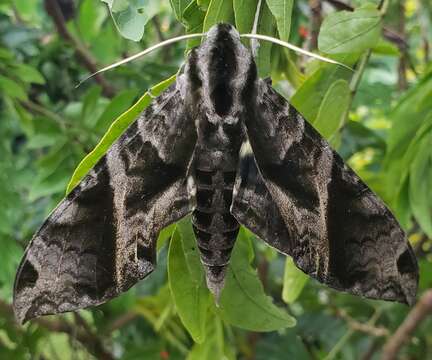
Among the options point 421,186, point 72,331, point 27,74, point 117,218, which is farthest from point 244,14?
point 72,331

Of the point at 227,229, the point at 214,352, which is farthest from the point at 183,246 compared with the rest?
the point at 214,352

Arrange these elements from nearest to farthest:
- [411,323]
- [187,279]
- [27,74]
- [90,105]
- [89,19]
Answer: [187,279]
[411,323]
[27,74]
[90,105]
[89,19]

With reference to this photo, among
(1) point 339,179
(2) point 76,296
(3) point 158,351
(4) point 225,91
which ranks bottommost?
(3) point 158,351

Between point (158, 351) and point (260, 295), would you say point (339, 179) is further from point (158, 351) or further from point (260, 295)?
point (158, 351)

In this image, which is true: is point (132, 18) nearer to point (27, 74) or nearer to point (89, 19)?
point (27, 74)

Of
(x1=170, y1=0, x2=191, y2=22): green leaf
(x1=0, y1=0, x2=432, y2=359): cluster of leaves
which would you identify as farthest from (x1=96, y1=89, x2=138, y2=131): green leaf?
(x1=170, y1=0, x2=191, y2=22): green leaf

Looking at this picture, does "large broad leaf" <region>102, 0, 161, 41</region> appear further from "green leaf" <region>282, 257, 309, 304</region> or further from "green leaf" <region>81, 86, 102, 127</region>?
"green leaf" <region>81, 86, 102, 127</region>
